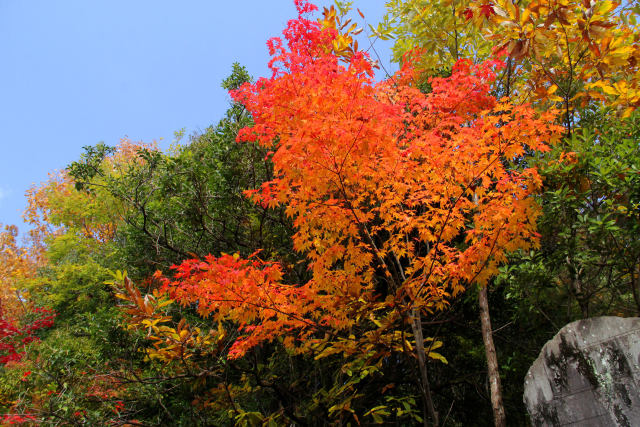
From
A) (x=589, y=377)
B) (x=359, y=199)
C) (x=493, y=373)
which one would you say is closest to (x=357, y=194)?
(x=359, y=199)

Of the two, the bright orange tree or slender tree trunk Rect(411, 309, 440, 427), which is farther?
slender tree trunk Rect(411, 309, 440, 427)

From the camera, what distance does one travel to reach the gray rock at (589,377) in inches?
114

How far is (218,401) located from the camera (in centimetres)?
621

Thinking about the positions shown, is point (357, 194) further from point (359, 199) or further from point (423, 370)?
point (423, 370)

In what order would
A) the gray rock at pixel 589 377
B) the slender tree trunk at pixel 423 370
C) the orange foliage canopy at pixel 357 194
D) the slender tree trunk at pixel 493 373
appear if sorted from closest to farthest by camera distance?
the gray rock at pixel 589 377
the orange foliage canopy at pixel 357 194
the slender tree trunk at pixel 493 373
the slender tree trunk at pixel 423 370

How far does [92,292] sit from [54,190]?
32.0ft

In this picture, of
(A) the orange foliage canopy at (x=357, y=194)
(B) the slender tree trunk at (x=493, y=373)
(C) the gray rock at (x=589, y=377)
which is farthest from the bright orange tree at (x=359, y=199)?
(C) the gray rock at (x=589, y=377)

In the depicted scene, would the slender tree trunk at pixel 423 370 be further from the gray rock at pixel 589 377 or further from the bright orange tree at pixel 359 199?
the gray rock at pixel 589 377

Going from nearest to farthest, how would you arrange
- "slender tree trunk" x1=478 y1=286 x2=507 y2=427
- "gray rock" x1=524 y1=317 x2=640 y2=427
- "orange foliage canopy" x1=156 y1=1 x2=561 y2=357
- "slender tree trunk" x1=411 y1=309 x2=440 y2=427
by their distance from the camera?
"gray rock" x1=524 y1=317 x2=640 y2=427 < "orange foliage canopy" x1=156 y1=1 x2=561 y2=357 < "slender tree trunk" x1=478 y1=286 x2=507 y2=427 < "slender tree trunk" x1=411 y1=309 x2=440 y2=427

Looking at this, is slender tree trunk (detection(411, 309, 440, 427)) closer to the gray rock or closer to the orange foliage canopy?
the orange foliage canopy

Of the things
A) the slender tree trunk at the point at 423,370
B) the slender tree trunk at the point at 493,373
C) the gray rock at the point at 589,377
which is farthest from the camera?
the slender tree trunk at the point at 423,370

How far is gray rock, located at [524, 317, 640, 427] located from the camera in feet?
9.52

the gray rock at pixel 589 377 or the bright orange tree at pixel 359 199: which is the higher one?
the bright orange tree at pixel 359 199

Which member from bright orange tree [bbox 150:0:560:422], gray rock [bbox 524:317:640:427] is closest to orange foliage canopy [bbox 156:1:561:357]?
bright orange tree [bbox 150:0:560:422]
